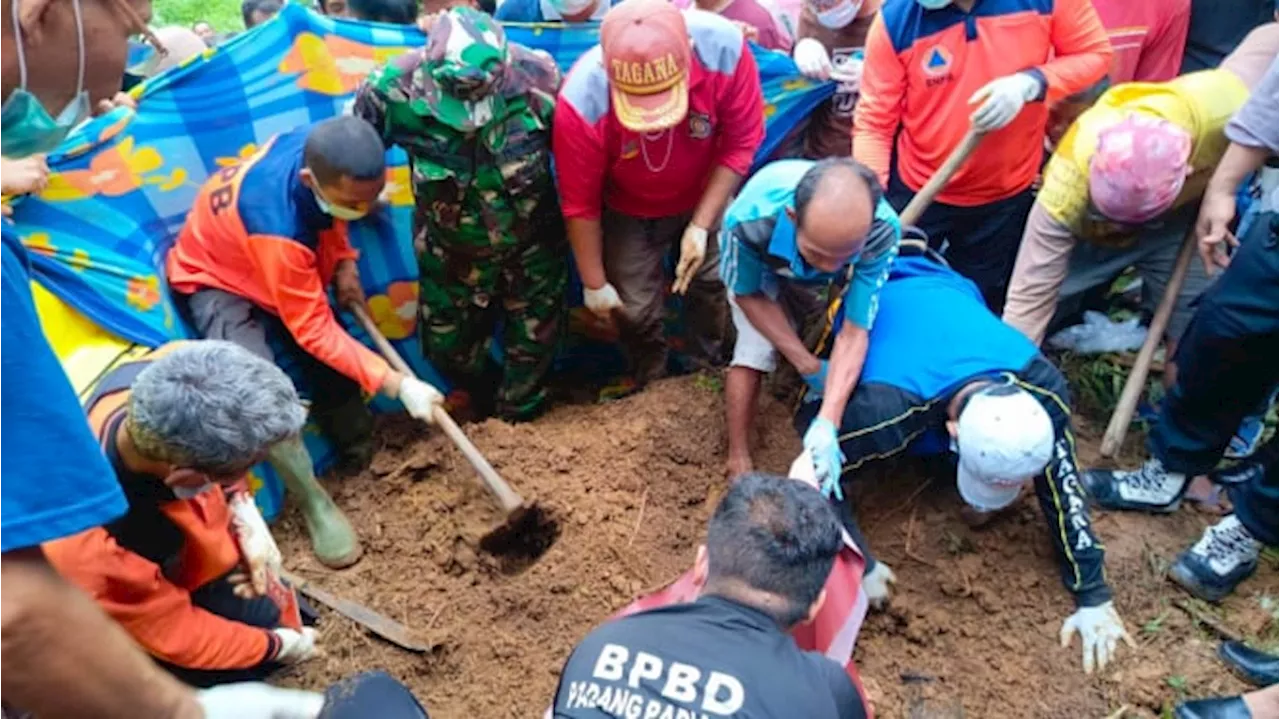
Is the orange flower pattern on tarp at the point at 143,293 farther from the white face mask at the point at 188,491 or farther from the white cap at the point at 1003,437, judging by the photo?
the white cap at the point at 1003,437

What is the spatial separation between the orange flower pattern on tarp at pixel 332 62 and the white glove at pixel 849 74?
5.74 feet

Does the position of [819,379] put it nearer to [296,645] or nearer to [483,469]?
[483,469]

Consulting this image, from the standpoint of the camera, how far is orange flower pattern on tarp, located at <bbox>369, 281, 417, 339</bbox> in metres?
4.20

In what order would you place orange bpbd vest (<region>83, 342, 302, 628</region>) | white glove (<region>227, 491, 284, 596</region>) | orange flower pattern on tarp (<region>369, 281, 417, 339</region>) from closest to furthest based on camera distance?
1. orange bpbd vest (<region>83, 342, 302, 628</region>)
2. white glove (<region>227, 491, 284, 596</region>)
3. orange flower pattern on tarp (<region>369, 281, 417, 339</region>)

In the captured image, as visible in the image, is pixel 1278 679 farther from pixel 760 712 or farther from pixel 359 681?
pixel 359 681

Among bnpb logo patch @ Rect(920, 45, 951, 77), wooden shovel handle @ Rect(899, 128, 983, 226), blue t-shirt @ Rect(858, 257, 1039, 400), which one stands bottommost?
blue t-shirt @ Rect(858, 257, 1039, 400)

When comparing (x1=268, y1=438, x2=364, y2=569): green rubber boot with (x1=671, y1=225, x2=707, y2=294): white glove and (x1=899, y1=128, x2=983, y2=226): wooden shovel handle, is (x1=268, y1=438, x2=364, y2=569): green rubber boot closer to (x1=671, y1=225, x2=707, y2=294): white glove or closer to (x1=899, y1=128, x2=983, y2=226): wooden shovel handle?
(x1=671, y1=225, x2=707, y2=294): white glove

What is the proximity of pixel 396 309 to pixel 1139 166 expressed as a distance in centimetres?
283

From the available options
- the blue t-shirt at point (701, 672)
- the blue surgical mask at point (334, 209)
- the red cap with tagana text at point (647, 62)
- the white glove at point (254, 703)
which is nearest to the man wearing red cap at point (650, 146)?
the red cap with tagana text at point (647, 62)

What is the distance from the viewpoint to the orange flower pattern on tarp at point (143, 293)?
3247 millimetres

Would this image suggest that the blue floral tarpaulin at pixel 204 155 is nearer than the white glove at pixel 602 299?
Yes

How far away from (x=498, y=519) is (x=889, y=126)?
6.72 ft

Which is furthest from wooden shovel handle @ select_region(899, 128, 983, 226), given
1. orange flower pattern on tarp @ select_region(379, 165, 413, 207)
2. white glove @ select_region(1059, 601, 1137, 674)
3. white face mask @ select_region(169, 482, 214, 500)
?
white face mask @ select_region(169, 482, 214, 500)

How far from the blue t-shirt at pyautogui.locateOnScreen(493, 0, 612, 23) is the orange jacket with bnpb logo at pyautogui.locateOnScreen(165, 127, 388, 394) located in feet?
3.87
